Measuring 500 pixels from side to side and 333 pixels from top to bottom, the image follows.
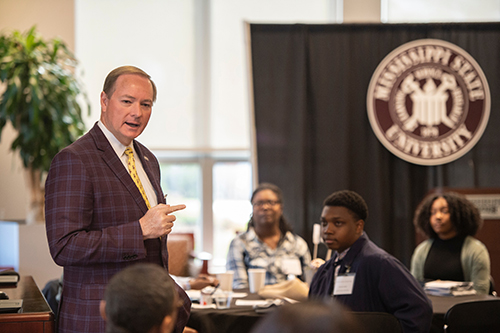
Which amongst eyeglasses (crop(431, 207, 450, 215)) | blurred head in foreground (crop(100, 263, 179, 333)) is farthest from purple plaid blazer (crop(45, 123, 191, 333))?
eyeglasses (crop(431, 207, 450, 215))

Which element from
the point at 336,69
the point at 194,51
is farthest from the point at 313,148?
the point at 194,51

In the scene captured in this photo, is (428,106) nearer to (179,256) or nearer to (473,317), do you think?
(179,256)

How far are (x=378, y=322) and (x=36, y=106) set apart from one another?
3527 millimetres

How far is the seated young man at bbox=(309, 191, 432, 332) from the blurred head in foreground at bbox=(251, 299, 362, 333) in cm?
168

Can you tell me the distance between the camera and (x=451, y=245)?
421cm

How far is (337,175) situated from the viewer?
510 cm

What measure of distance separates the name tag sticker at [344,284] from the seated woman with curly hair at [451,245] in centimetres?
176

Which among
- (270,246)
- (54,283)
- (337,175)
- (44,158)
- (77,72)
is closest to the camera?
(54,283)

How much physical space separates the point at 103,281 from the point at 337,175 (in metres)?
3.55

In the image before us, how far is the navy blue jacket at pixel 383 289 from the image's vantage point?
234 cm

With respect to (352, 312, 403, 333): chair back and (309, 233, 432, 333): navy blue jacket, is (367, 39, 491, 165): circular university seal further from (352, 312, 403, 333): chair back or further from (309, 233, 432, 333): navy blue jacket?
(352, 312, 403, 333): chair back

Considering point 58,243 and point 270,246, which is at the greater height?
point 58,243

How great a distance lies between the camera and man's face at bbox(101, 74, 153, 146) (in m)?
1.90

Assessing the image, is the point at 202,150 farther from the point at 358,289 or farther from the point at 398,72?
the point at 358,289
